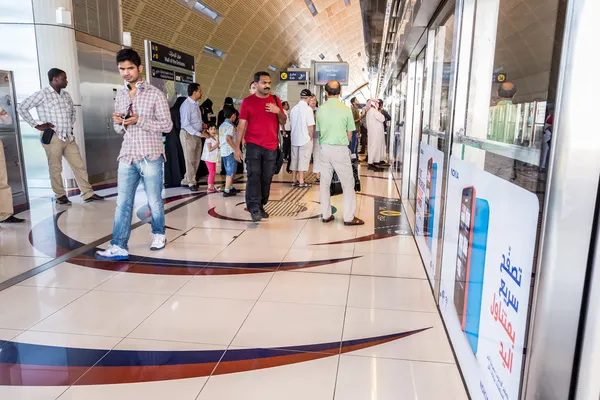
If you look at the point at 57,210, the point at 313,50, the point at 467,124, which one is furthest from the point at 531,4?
the point at 313,50

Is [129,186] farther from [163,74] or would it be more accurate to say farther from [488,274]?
[163,74]

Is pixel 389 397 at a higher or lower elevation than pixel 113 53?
lower

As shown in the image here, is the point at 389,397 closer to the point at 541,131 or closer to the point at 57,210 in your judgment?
the point at 541,131

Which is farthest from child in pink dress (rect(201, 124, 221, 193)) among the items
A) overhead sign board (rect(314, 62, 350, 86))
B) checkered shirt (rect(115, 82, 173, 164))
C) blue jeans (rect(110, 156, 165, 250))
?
overhead sign board (rect(314, 62, 350, 86))

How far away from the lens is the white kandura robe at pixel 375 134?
9219 millimetres

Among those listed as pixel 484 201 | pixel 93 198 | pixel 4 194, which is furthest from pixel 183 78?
pixel 484 201

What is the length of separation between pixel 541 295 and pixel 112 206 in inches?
225

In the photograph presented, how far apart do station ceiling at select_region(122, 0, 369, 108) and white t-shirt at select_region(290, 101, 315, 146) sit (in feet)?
17.9

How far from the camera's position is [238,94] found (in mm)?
19391

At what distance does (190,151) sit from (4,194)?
267cm

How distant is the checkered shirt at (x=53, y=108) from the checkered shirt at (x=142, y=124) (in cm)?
264

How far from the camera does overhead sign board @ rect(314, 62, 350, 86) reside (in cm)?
1431

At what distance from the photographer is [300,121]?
689 centimetres

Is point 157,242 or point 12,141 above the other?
point 12,141
